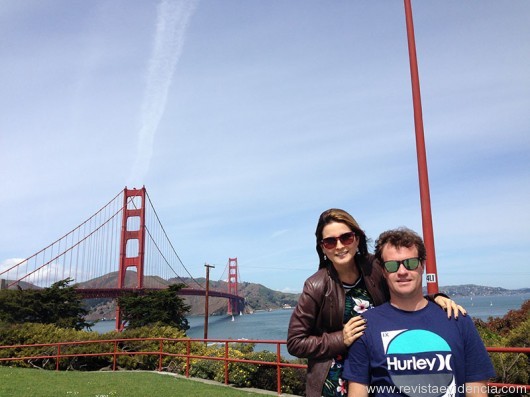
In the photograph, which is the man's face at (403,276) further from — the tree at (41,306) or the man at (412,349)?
the tree at (41,306)

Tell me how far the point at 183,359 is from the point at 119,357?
2.34 m

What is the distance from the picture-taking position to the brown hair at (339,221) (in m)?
2.30

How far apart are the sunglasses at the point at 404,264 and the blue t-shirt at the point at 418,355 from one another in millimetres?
172

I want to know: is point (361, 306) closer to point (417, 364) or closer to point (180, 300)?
point (417, 364)

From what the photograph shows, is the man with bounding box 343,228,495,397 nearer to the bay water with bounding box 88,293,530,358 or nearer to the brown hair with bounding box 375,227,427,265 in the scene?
the brown hair with bounding box 375,227,427,265

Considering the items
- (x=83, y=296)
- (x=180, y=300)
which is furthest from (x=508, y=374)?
(x=83, y=296)

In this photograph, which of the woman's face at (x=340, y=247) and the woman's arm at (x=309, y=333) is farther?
the woman's face at (x=340, y=247)

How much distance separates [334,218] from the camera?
2316 millimetres

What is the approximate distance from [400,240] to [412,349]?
0.47 metres

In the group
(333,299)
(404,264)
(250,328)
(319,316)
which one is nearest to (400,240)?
(404,264)

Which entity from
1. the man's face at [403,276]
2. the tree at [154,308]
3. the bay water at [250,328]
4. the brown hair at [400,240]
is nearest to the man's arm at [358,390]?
the man's face at [403,276]

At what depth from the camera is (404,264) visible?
1.99 m

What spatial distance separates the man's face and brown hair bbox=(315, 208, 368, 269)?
30cm

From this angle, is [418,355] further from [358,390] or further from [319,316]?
[319,316]
